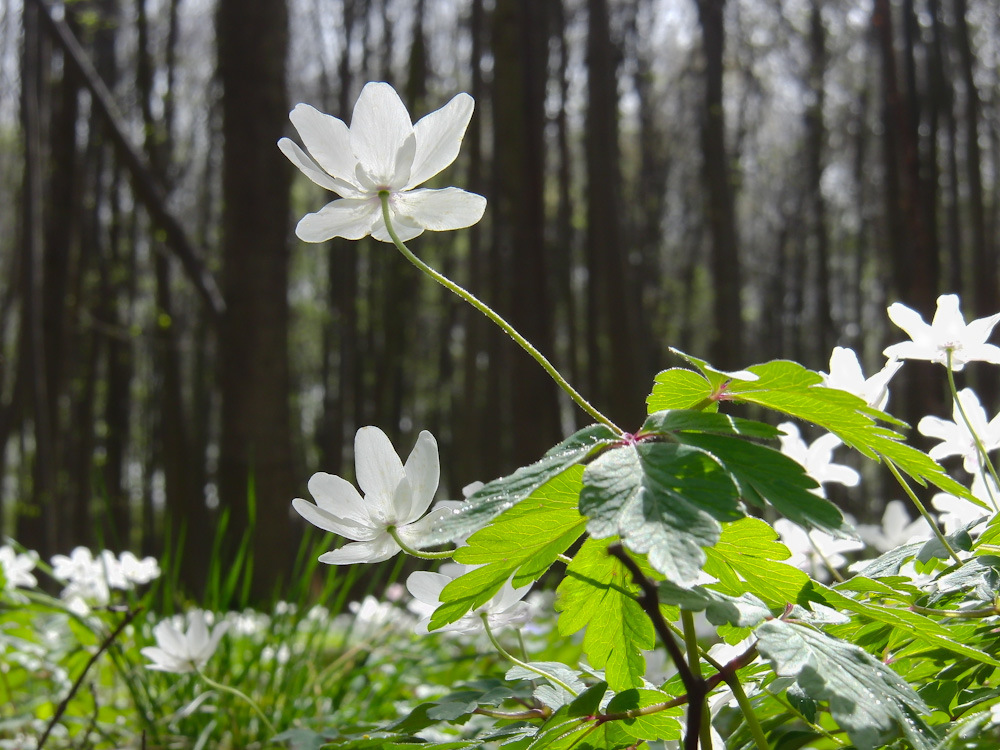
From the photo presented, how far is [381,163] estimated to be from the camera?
2.47ft

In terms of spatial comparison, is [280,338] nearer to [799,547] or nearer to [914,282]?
[799,547]

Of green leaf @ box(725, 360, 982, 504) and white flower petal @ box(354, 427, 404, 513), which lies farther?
white flower petal @ box(354, 427, 404, 513)

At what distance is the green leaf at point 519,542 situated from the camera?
0.62m

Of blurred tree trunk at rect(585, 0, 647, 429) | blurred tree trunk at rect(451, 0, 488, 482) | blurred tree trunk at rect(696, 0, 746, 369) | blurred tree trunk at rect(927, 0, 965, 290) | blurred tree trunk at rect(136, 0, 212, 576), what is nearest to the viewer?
blurred tree trunk at rect(136, 0, 212, 576)

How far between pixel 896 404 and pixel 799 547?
64.4 ft

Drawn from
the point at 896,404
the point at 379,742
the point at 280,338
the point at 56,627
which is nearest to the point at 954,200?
the point at 896,404

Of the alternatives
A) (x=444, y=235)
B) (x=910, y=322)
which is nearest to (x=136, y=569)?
(x=910, y=322)

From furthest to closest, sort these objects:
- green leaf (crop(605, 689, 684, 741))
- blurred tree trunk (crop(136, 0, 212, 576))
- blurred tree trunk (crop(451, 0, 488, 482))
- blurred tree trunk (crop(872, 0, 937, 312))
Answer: blurred tree trunk (crop(451, 0, 488, 482))
blurred tree trunk (crop(872, 0, 937, 312))
blurred tree trunk (crop(136, 0, 212, 576))
green leaf (crop(605, 689, 684, 741))

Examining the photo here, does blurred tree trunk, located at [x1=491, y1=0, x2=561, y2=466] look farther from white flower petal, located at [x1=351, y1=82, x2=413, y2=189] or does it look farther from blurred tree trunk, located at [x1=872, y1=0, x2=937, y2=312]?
white flower petal, located at [x1=351, y1=82, x2=413, y2=189]

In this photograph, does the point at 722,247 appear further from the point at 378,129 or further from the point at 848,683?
the point at 848,683

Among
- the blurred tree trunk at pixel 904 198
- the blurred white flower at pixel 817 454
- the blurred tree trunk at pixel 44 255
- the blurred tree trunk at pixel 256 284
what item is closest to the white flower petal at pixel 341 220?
the blurred white flower at pixel 817 454

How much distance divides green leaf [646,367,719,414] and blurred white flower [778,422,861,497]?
0.94 feet

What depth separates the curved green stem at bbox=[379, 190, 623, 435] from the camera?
0.64 metres

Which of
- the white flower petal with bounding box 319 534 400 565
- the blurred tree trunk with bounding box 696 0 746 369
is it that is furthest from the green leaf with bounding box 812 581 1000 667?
the blurred tree trunk with bounding box 696 0 746 369
